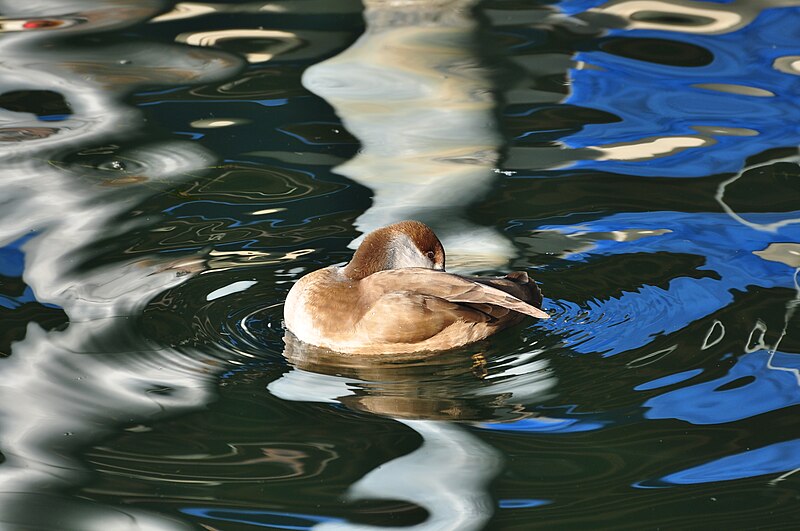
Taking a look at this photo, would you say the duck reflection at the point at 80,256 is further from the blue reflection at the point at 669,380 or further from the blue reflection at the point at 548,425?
the blue reflection at the point at 669,380

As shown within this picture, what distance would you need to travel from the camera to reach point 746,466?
493cm

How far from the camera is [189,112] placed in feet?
31.8

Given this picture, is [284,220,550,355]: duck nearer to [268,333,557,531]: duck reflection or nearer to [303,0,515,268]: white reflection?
[268,333,557,531]: duck reflection

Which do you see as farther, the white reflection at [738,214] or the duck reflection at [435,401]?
the white reflection at [738,214]

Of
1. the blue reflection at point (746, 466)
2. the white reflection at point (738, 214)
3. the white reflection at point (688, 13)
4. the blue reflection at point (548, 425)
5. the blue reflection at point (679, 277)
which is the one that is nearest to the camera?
the blue reflection at point (746, 466)

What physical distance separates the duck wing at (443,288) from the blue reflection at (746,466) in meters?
1.19

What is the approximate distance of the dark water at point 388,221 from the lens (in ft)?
15.9

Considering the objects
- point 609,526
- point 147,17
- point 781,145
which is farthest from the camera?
point 147,17

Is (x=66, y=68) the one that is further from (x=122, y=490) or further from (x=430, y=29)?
(x=122, y=490)

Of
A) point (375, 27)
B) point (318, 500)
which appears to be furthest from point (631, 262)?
point (375, 27)

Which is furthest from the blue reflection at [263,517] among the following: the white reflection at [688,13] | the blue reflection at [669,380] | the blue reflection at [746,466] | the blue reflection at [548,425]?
the white reflection at [688,13]

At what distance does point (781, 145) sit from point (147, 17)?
5.88 meters

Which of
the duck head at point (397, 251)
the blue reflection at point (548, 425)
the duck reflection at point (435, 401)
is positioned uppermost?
the duck head at point (397, 251)

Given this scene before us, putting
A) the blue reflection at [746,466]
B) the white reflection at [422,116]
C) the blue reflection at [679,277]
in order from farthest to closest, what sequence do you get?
the white reflection at [422,116] → the blue reflection at [679,277] → the blue reflection at [746,466]
